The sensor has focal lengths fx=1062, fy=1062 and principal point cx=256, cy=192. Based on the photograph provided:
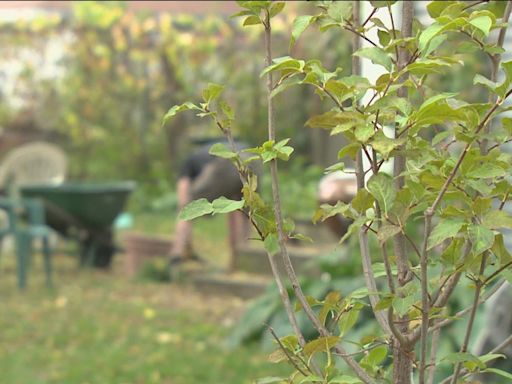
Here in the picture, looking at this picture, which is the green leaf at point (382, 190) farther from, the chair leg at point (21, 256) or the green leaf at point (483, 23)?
the chair leg at point (21, 256)

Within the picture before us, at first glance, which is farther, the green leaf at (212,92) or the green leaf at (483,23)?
the green leaf at (212,92)

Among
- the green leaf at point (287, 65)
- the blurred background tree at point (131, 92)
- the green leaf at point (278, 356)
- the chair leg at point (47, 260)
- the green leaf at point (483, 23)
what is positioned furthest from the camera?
the blurred background tree at point (131, 92)

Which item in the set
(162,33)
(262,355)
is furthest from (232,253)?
(162,33)

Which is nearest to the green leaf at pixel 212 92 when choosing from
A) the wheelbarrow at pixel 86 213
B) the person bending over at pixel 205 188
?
the person bending over at pixel 205 188

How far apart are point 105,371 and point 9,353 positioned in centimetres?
82

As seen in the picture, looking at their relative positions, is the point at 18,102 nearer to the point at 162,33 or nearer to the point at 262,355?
the point at 162,33

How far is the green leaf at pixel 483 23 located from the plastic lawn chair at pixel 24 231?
25.1 ft

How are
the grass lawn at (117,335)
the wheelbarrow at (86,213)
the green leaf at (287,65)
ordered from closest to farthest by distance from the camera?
the green leaf at (287,65) → the grass lawn at (117,335) → the wheelbarrow at (86,213)

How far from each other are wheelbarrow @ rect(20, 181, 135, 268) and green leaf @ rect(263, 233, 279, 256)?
325 inches

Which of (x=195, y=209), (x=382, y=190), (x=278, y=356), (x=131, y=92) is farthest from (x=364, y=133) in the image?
(x=131, y=92)

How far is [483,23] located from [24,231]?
304 inches

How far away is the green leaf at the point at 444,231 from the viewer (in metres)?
1.58

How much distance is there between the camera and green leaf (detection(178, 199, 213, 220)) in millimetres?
1743

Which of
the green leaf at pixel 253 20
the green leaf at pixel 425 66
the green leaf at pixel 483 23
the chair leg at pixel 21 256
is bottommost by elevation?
the chair leg at pixel 21 256
